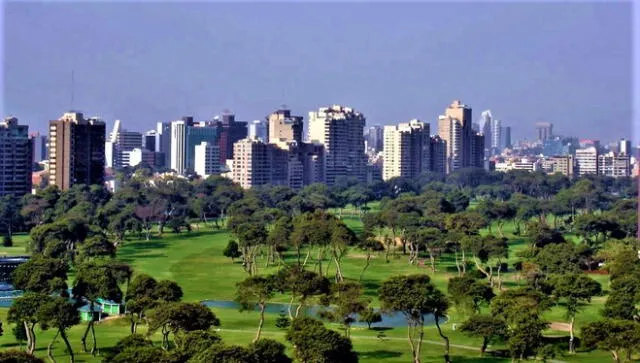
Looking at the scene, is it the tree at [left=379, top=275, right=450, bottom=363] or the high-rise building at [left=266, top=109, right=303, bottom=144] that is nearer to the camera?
the tree at [left=379, top=275, right=450, bottom=363]

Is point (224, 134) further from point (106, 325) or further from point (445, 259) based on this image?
point (106, 325)

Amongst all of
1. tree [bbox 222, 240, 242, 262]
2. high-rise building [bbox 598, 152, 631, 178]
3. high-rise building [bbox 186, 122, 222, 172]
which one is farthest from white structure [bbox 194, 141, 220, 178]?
tree [bbox 222, 240, 242, 262]

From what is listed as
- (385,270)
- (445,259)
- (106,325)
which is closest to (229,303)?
(106,325)

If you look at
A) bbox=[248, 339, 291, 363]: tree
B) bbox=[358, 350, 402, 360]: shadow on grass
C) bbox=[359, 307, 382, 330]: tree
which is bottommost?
bbox=[358, 350, 402, 360]: shadow on grass

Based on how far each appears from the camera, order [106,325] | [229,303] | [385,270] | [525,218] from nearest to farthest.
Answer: [106,325] → [229,303] → [385,270] → [525,218]

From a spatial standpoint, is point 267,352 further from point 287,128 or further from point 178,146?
point 178,146

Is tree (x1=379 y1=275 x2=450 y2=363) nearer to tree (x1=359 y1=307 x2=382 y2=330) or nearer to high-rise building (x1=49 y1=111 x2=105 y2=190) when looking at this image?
tree (x1=359 y1=307 x2=382 y2=330)

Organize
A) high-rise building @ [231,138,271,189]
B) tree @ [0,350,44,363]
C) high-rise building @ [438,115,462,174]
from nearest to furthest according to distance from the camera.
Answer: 1. tree @ [0,350,44,363]
2. high-rise building @ [231,138,271,189]
3. high-rise building @ [438,115,462,174]
